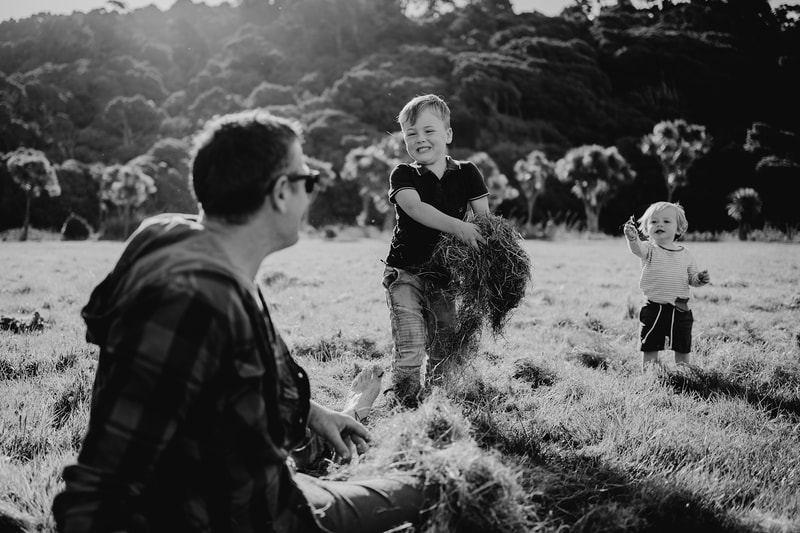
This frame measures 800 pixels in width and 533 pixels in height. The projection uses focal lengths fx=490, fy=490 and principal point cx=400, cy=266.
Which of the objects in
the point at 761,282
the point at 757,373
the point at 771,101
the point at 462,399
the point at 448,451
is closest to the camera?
the point at 448,451

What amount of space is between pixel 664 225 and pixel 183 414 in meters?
5.11

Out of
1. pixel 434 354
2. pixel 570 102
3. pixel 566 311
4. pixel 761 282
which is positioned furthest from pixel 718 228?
pixel 434 354

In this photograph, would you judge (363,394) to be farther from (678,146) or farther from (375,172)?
(678,146)

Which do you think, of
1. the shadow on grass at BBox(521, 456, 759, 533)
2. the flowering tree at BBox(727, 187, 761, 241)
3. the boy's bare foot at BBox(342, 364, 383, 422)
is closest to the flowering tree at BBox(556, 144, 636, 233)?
the flowering tree at BBox(727, 187, 761, 241)

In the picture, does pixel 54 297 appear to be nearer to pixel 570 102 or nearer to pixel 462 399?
pixel 462 399

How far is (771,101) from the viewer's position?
69688mm

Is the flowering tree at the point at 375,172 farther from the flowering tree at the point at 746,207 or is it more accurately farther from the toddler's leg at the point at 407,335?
the toddler's leg at the point at 407,335

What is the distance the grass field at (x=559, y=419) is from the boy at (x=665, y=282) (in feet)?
0.89

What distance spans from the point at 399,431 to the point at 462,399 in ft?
4.04

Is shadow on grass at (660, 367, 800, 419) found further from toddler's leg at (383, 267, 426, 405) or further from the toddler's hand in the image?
toddler's leg at (383, 267, 426, 405)

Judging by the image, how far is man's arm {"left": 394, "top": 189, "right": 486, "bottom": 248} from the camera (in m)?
3.69

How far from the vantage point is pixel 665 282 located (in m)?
5.04

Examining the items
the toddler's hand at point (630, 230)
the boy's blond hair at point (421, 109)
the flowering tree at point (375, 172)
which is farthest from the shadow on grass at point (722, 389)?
the flowering tree at point (375, 172)

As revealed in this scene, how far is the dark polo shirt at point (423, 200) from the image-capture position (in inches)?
157
